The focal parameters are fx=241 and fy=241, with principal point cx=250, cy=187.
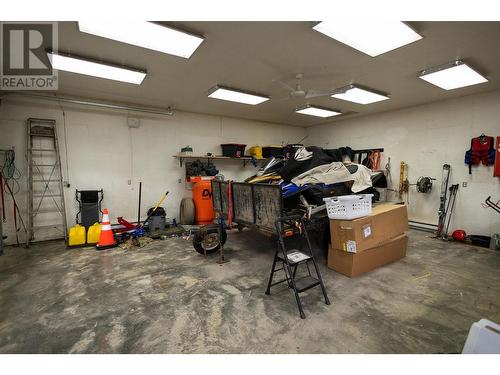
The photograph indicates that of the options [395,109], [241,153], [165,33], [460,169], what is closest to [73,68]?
[165,33]

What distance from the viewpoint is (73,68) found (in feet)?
11.4

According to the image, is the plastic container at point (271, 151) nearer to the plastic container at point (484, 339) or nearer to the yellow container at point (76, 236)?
the yellow container at point (76, 236)

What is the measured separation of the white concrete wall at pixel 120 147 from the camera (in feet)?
15.4

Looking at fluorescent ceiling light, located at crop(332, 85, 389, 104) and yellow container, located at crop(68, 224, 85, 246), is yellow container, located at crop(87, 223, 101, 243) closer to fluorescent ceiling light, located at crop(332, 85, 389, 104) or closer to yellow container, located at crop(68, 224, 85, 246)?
yellow container, located at crop(68, 224, 85, 246)

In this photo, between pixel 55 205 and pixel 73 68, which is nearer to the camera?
pixel 73 68

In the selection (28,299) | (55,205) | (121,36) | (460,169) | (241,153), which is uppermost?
(121,36)

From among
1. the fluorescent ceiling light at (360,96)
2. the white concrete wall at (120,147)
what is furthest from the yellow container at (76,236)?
the fluorescent ceiling light at (360,96)

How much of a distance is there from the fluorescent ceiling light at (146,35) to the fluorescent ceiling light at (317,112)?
3692 mm

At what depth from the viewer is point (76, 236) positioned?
14.7ft

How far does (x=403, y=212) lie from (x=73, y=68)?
17.8ft

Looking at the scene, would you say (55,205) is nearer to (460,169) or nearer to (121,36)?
(121,36)

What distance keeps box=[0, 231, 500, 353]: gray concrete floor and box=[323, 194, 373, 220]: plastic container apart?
0.84m

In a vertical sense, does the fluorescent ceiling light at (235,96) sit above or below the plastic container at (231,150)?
above
